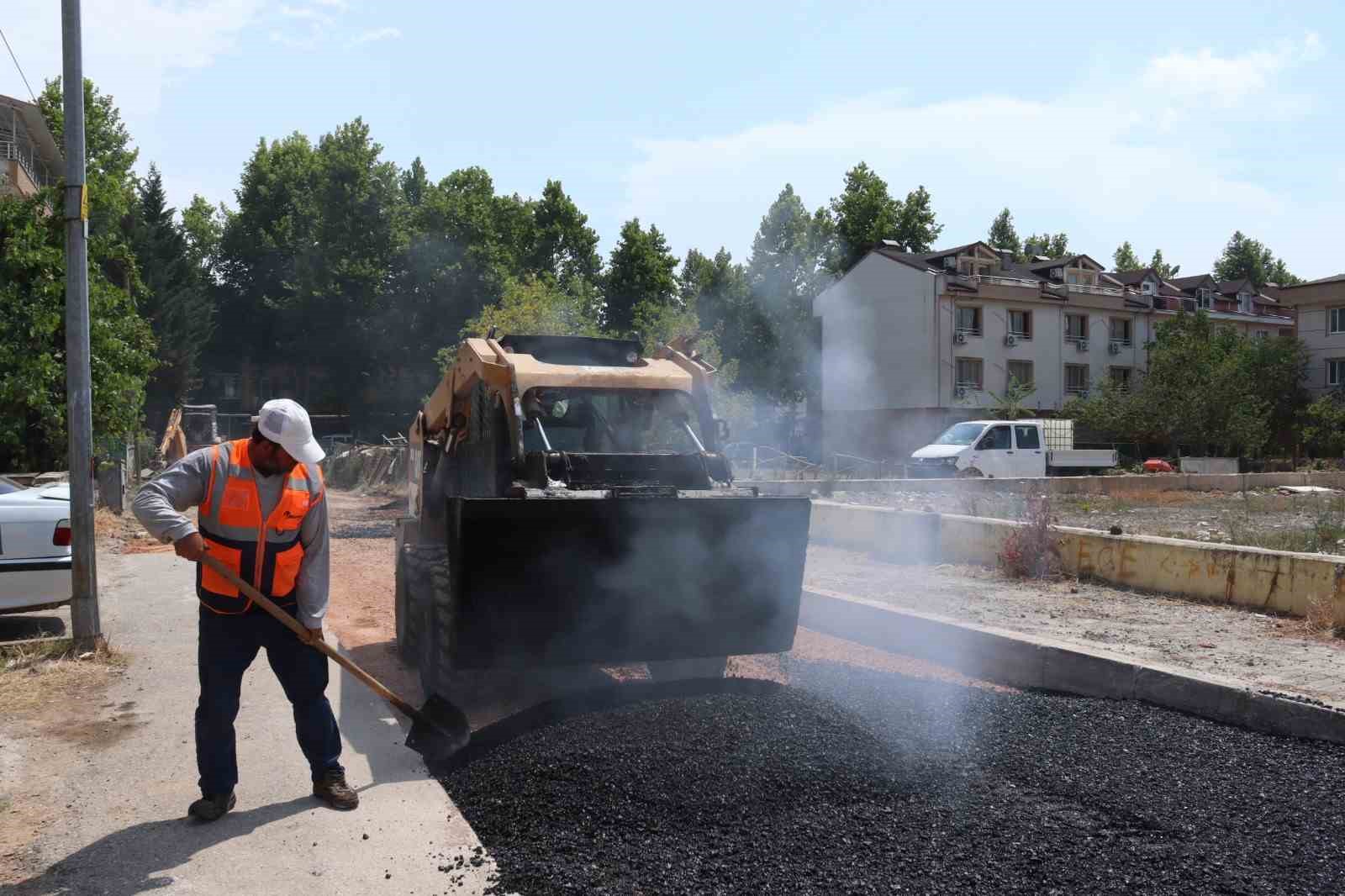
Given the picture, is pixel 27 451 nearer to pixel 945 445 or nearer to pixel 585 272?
pixel 945 445

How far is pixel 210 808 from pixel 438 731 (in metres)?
1.18

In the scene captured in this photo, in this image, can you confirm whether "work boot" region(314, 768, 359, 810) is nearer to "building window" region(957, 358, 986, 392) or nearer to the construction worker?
the construction worker

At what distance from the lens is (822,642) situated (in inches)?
340

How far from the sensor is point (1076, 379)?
49.4m

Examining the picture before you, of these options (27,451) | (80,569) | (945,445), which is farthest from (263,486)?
(945,445)

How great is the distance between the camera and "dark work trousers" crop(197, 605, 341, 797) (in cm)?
443

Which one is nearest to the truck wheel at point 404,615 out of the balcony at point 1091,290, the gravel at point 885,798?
the gravel at point 885,798

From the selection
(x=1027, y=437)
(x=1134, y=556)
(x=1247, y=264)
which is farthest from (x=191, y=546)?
(x=1247, y=264)

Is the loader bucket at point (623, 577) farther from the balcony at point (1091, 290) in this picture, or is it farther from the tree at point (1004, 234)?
the tree at point (1004, 234)

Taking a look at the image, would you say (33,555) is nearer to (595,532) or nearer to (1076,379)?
(595,532)

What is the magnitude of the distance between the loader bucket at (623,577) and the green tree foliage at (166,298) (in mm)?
41202

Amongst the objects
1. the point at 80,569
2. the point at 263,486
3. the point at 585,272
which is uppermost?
the point at 585,272

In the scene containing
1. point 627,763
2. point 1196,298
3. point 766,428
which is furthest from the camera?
point 1196,298

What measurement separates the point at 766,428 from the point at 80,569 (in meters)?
37.5
